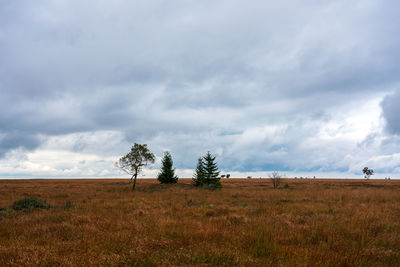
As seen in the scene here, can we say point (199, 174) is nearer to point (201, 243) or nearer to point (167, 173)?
point (167, 173)

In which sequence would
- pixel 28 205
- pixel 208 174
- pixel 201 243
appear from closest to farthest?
1. pixel 201 243
2. pixel 28 205
3. pixel 208 174

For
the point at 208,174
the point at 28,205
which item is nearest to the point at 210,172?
the point at 208,174

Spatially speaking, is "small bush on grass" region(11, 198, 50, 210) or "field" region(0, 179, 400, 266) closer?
"field" region(0, 179, 400, 266)

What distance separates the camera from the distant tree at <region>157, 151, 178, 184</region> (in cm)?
4394

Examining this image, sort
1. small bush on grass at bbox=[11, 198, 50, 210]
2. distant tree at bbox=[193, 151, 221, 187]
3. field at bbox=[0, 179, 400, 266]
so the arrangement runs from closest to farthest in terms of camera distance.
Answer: field at bbox=[0, 179, 400, 266] → small bush on grass at bbox=[11, 198, 50, 210] → distant tree at bbox=[193, 151, 221, 187]

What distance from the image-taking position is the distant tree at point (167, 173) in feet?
144

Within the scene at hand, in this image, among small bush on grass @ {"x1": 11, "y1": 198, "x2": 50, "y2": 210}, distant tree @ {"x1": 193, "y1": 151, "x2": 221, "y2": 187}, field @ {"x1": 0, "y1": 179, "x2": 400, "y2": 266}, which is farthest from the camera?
distant tree @ {"x1": 193, "y1": 151, "x2": 221, "y2": 187}

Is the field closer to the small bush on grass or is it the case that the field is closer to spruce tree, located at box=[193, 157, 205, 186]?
the small bush on grass

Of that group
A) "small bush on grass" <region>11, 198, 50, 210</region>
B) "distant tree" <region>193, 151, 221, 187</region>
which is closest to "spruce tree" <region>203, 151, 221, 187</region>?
"distant tree" <region>193, 151, 221, 187</region>

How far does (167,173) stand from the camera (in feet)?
145

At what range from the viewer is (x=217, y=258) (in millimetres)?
5445

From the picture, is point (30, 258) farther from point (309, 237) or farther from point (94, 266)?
point (309, 237)

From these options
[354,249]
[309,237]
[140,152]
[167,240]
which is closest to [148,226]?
[167,240]

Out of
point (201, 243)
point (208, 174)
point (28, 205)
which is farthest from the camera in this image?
point (208, 174)
